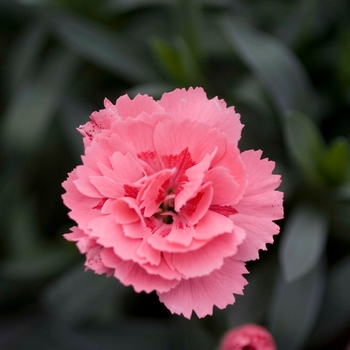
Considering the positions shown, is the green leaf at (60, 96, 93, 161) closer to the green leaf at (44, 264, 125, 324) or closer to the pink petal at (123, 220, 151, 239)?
the green leaf at (44, 264, 125, 324)

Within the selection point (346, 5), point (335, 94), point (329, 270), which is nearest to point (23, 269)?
point (329, 270)

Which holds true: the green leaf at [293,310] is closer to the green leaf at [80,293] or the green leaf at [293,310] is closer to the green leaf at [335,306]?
the green leaf at [335,306]

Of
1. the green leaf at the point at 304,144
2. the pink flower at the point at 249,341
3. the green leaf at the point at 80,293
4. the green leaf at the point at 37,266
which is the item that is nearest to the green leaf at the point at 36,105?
A: the green leaf at the point at 37,266

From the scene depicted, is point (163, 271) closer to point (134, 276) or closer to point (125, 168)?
point (134, 276)

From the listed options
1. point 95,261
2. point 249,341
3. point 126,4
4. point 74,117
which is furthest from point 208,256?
point 126,4

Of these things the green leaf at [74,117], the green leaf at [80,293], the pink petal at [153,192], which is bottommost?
the green leaf at [80,293]

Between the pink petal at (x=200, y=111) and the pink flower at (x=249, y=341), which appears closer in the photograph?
the pink petal at (x=200, y=111)
